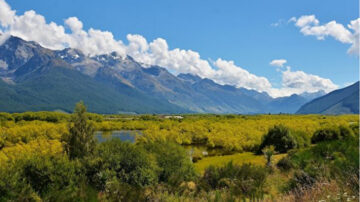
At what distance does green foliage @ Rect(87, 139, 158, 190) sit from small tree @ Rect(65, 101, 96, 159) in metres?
3.77

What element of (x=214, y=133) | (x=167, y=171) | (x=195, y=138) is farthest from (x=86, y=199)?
(x=195, y=138)

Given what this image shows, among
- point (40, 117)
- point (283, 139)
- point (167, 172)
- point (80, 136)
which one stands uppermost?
point (40, 117)

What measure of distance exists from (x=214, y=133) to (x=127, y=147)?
51.9m

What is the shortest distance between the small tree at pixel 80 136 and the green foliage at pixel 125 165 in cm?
377

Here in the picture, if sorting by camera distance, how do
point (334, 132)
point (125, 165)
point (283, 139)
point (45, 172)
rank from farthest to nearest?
point (334, 132)
point (283, 139)
point (125, 165)
point (45, 172)

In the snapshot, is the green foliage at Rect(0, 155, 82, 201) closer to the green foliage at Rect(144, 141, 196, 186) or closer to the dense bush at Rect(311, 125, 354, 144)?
the green foliage at Rect(144, 141, 196, 186)

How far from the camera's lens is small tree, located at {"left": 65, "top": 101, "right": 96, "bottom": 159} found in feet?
111

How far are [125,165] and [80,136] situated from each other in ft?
30.0

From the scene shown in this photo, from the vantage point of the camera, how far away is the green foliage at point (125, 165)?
2609 centimetres

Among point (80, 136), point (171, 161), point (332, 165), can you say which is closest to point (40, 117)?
point (80, 136)

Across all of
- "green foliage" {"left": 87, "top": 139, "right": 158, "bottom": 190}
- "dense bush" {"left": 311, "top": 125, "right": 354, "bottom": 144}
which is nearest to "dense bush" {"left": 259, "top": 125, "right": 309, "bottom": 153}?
"dense bush" {"left": 311, "top": 125, "right": 354, "bottom": 144}

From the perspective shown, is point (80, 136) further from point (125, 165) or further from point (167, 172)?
point (167, 172)

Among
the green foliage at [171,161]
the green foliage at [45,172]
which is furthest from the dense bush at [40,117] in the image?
the green foliage at [45,172]

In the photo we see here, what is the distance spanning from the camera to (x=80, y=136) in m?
35.4
